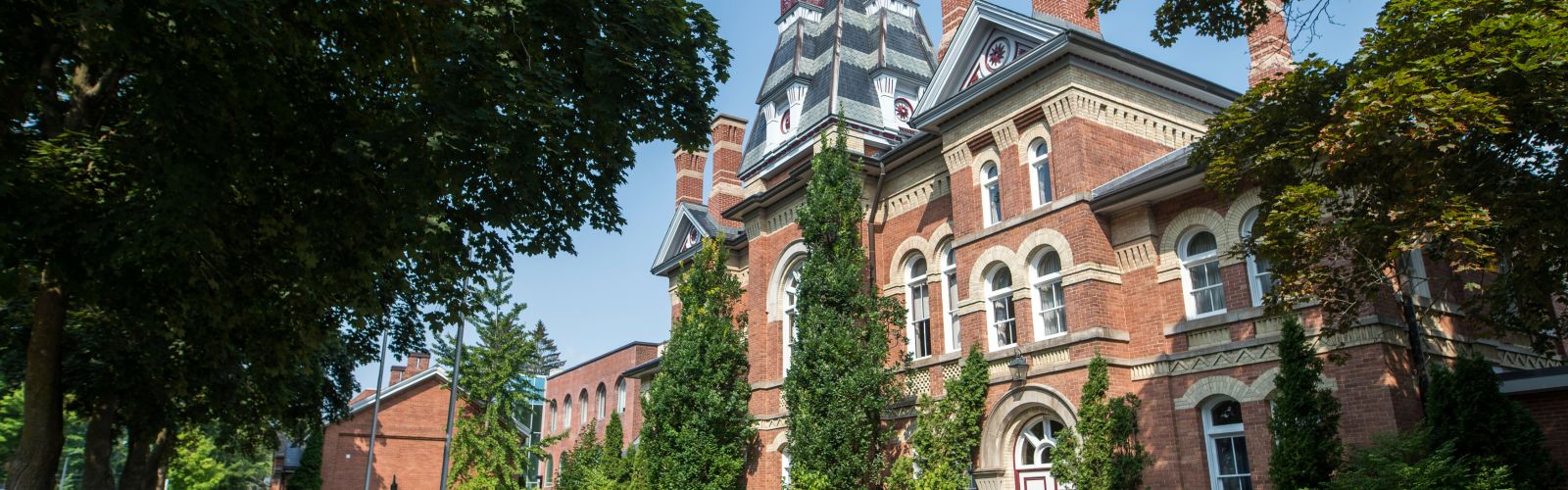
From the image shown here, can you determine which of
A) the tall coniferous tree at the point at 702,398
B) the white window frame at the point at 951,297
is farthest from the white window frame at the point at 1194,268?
the tall coniferous tree at the point at 702,398

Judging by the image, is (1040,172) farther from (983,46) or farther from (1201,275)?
(1201,275)

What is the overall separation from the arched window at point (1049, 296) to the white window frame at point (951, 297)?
2.10 metres

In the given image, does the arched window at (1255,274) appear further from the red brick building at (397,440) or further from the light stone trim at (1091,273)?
the red brick building at (397,440)

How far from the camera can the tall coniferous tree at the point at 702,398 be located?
22250 millimetres

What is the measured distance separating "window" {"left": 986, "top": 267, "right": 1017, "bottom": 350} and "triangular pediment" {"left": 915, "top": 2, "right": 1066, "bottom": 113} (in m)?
3.75

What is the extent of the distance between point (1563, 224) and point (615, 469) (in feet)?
77.2

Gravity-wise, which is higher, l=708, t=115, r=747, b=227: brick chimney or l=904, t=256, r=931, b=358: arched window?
l=708, t=115, r=747, b=227: brick chimney

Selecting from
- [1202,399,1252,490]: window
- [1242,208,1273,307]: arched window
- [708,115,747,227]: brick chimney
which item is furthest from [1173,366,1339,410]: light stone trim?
[708,115,747,227]: brick chimney

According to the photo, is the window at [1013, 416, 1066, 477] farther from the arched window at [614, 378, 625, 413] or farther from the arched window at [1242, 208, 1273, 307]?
the arched window at [614, 378, 625, 413]

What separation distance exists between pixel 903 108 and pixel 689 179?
957 centimetres

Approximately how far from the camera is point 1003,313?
18250 millimetres

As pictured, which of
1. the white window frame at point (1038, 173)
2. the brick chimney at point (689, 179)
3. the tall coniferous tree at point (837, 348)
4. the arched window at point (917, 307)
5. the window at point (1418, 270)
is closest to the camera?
the window at point (1418, 270)

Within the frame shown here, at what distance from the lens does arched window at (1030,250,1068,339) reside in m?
17.0

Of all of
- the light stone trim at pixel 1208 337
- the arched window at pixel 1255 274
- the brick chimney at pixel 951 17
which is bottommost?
the light stone trim at pixel 1208 337
